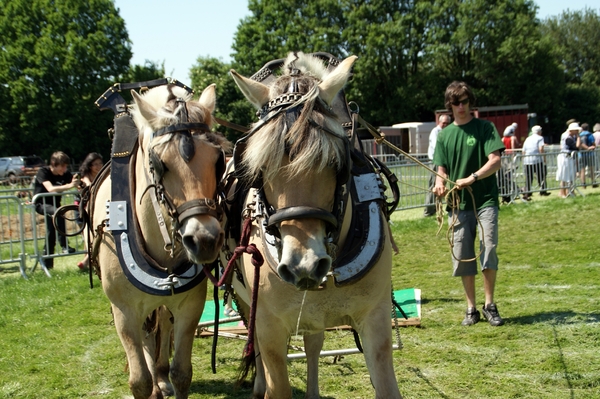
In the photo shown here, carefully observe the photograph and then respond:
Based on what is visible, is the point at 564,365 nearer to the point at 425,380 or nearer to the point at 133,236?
the point at 425,380

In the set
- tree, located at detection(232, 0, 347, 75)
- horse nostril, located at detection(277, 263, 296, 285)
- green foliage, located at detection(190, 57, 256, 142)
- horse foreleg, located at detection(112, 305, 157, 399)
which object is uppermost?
tree, located at detection(232, 0, 347, 75)

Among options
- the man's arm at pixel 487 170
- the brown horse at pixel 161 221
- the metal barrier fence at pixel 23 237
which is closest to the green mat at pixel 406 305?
the man's arm at pixel 487 170

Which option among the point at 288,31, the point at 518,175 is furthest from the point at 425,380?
the point at 288,31

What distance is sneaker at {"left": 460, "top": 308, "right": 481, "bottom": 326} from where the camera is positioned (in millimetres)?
5711

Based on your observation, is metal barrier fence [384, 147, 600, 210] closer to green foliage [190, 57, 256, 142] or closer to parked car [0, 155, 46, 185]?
green foliage [190, 57, 256, 142]

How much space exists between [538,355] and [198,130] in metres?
A: 3.15

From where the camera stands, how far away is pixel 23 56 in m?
44.0

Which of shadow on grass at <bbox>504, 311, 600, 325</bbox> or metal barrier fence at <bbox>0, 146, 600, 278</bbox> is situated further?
metal barrier fence at <bbox>0, 146, 600, 278</bbox>

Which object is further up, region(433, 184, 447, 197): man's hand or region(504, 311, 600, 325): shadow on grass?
region(433, 184, 447, 197): man's hand

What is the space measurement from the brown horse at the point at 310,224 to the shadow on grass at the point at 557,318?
9.95 ft

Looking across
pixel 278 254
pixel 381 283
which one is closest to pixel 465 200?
pixel 381 283

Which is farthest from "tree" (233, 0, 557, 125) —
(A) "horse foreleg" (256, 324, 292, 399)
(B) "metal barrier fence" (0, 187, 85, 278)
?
(A) "horse foreleg" (256, 324, 292, 399)

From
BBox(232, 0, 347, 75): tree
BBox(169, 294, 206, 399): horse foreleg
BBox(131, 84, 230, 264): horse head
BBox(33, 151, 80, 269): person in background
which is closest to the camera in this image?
BBox(131, 84, 230, 264): horse head

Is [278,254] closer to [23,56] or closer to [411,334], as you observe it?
[411,334]
